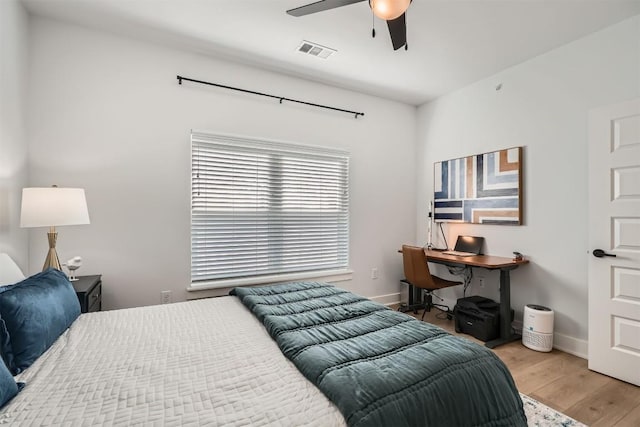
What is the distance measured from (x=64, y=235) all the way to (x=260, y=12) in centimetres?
237

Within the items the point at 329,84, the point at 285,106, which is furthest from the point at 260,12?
the point at 329,84

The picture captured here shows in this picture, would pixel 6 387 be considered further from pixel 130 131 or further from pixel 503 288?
pixel 503 288

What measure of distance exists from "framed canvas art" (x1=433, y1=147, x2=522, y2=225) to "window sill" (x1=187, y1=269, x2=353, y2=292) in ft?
4.96

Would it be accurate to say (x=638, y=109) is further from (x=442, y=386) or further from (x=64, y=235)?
(x=64, y=235)

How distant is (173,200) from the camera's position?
2816mm

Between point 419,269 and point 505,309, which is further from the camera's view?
point 419,269

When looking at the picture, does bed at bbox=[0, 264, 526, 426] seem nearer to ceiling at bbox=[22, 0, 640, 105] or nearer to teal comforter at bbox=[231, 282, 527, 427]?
teal comforter at bbox=[231, 282, 527, 427]

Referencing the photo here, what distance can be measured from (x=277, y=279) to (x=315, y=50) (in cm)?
234

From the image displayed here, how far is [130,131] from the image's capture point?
8.72 feet

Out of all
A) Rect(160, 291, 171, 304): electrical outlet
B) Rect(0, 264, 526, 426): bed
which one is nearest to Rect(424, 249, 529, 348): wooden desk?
Rect(0, 264, 526, 426): bed

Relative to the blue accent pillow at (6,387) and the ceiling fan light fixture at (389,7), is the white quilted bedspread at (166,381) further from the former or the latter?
the ceiling fan light fixture at (389,7)

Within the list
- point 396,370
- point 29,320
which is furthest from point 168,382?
point 396,370

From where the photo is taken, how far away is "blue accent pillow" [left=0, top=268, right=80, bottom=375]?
1.22m

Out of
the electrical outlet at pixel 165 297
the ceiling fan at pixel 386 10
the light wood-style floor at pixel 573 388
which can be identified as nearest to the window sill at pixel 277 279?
the electrical outlet at pixel 165 297
